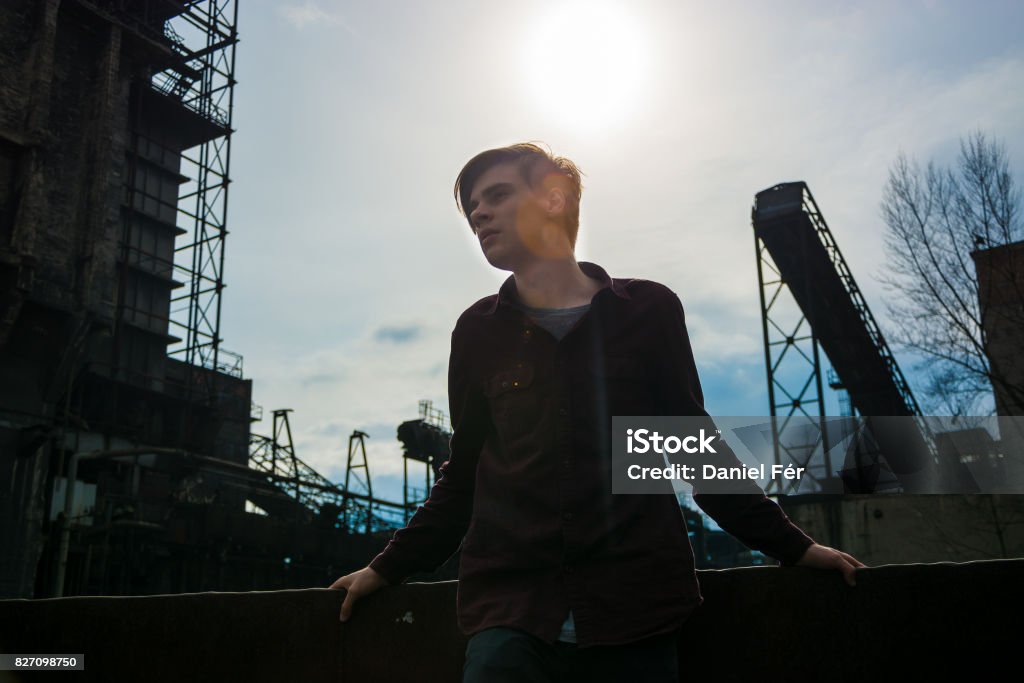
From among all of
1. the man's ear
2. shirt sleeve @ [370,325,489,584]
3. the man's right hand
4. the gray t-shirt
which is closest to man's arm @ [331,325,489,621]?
shirt sleeve @ [370,325,489,584]

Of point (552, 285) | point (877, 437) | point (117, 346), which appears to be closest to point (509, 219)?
point (552, 285)

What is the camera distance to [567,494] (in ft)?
6.22

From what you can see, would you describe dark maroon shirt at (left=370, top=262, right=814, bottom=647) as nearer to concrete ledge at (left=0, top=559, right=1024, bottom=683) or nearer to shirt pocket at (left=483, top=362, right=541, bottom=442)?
shirt pocket at (left=483, top=362, right=541, bottom=442)

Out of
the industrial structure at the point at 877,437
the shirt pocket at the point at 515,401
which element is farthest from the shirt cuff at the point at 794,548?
the industrial structure at the point at 877,437

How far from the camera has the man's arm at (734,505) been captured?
2.04m

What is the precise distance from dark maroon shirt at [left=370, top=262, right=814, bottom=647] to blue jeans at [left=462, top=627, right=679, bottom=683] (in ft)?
0.11

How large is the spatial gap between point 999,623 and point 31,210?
1059 inches

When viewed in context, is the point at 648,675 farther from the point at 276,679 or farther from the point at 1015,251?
the point at 1015,251

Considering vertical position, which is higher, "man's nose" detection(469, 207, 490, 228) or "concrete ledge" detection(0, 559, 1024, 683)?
"man's nose" detection(469, 207, 490, 228)

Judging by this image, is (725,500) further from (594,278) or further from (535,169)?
(535,169)

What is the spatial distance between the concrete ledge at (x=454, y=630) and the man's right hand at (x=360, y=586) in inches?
2.0

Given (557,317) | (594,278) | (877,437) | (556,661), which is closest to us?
(556,661)

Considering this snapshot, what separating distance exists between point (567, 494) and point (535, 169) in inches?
35.3

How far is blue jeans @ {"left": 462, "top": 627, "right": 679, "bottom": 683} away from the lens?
5.68ft
